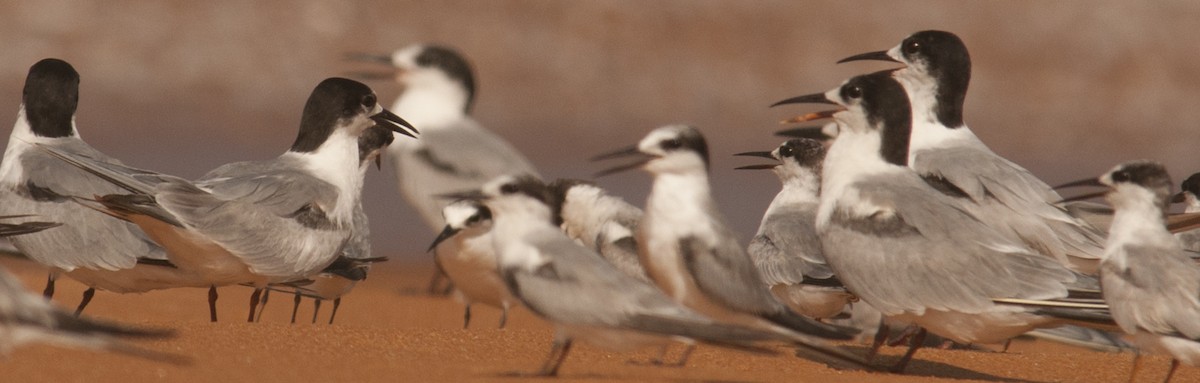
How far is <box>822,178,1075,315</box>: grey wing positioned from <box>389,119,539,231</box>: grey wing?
2157 mm

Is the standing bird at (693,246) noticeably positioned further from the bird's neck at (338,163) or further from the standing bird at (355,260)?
the standing bird at (355,260)

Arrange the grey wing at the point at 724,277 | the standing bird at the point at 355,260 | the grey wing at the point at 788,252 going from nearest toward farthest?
the grey wing at the point at 724,277, the grey wing at the point at 788,252, the standing bird at the point at 355,260

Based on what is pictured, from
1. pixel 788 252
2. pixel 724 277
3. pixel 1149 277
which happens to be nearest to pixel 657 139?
pixel 724 277

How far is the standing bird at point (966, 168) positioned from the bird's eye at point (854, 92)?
0.72m

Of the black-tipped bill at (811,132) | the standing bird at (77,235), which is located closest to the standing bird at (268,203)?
the standing bird at (77,235)

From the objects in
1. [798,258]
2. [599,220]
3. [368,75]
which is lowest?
[798,258]

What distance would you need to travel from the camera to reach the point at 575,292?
5.95 meters

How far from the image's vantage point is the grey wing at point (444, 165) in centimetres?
946

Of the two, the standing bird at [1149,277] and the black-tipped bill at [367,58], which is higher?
the black-tipped bill at [367,58]

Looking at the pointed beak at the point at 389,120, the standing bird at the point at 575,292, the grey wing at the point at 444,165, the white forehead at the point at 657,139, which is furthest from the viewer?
the grey wing at the point at 444,165

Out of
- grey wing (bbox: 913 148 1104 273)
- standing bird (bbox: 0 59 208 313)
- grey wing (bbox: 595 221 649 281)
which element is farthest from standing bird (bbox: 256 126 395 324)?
grey wing (bbox: 913 148 1104 273)

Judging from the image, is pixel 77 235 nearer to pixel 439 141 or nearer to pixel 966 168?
pixel 439 141

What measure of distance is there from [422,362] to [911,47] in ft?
12.0

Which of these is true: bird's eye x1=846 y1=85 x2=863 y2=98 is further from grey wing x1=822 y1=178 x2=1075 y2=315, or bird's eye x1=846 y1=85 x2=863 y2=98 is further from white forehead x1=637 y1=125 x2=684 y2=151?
white forehead x1=637 y1=125 x2=684 y2=151
